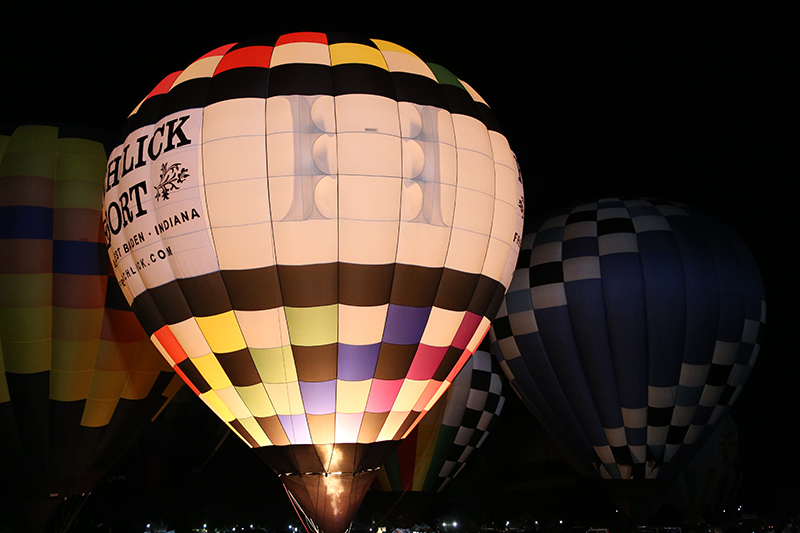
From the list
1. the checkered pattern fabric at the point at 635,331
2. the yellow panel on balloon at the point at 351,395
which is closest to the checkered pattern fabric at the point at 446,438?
the checkered pattern fabric at the point at 635,331

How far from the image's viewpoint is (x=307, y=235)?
5.05m

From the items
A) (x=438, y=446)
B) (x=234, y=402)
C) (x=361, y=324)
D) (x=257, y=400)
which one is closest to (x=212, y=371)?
(x=234, y=402)

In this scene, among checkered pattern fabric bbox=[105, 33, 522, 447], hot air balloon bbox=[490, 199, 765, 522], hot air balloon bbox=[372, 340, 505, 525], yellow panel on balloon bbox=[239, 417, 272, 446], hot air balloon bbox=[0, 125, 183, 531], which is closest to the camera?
checkered pattern fabric bbox=[105, 33, 522, 447]

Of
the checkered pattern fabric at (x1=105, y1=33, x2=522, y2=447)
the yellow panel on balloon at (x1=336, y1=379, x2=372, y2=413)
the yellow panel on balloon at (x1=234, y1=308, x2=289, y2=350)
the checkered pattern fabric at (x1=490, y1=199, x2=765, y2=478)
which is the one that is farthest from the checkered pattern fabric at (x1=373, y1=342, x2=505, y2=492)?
the yellow panel on balloon at (x1=234, y1=308, x2=289, y2=350)

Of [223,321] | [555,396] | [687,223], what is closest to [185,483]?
[555,396]

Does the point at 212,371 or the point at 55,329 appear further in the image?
the point at 55,329

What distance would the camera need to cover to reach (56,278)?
263 inches

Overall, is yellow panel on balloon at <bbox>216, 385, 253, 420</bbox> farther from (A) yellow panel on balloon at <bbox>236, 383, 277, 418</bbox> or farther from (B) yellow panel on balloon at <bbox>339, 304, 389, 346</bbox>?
(B) yellow panel on balloon at <bbox>339, 304, 389, 346</bbox>

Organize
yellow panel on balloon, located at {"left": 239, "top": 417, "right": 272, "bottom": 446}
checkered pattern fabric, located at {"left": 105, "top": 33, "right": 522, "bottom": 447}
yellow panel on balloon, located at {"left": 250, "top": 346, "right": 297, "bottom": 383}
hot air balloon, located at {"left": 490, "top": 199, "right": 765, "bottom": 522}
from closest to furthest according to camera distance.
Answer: checkered pattern fabric, located at {"left": 105, "top": 33, "right": 522, "bottom": 447} < yellow panel on balloon, located at {"left": 250, "top": 346, "right": 297, "bottom": 383} < yellow panel on balloon, located at {"left": 239, "top": 417, "right": 272, "bottom": 446} < hot air balloon, located at {"left": 490, "top": 199, "right": 765, "bottom": 522}

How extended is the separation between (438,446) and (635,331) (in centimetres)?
302

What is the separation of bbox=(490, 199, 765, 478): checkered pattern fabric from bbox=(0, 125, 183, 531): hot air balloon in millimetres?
4746

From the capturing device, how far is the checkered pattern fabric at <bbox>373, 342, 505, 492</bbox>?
9.84 meters

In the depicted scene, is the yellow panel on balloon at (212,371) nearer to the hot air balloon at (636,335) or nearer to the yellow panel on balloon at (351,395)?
the yellow panel on balloon at (351,395)

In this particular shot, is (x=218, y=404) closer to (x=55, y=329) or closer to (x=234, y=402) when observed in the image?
(x=234, y=402)
